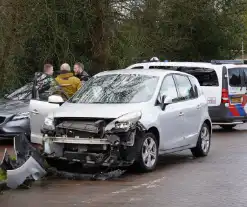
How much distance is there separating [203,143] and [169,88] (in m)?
1.59

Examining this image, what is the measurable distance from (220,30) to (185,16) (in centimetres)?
603

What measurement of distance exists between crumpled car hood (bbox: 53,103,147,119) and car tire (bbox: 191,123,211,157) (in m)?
2.23

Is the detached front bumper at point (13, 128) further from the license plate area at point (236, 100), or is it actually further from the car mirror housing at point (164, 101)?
the license plate area at point (236, 100)

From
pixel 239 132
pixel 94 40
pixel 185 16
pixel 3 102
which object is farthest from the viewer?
pixel 185 16

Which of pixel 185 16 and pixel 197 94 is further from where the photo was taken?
pixel 185 16

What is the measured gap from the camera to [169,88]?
10.6 metres

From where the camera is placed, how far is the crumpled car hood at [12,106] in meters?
13.0

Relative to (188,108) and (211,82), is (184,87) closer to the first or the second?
(188,108)

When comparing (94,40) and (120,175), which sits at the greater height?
(94,40)

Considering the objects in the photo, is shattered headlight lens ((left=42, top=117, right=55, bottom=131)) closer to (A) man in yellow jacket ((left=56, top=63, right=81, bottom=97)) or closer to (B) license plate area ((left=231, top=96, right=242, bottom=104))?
(A) man in yellow jacket ((left=56, top=63, right=81, bottom=97))

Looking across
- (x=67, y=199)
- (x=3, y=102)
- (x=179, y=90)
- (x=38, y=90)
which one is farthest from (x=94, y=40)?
(x=67, y=199)

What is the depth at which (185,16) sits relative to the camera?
74.7 feet

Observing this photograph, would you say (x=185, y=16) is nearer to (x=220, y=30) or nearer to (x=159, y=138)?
(x=220, y=30)

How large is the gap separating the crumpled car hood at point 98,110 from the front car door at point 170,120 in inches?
23.0
